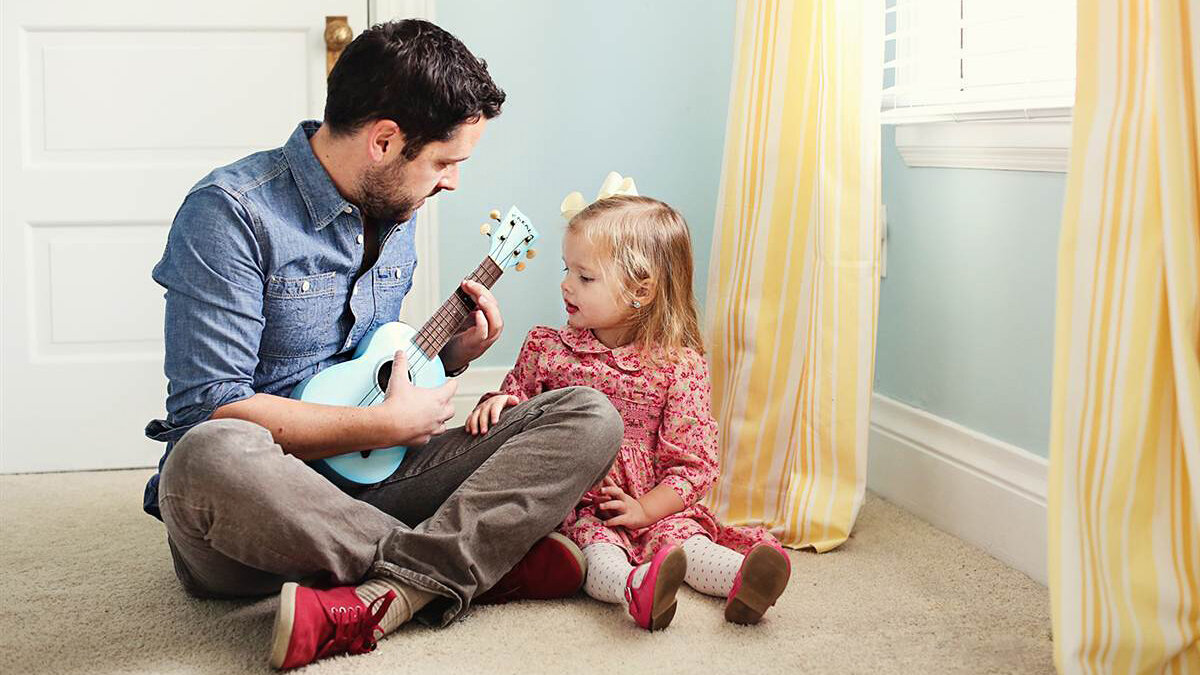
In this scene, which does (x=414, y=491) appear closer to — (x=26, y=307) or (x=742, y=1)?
(x=742, y=1)

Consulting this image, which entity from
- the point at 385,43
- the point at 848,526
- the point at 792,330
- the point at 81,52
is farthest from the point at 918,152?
the point at 81,52

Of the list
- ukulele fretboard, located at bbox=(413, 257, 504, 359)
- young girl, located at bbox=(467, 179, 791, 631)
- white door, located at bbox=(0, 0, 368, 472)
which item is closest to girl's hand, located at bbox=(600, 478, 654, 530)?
young girl, located at bbox=(467, 179, 791, 631)

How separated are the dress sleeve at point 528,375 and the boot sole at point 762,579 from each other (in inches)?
19.4

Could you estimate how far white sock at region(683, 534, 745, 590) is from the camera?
5.36 feet

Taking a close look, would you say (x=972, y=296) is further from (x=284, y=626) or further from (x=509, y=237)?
(x=284, y=626)

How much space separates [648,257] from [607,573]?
0.49m

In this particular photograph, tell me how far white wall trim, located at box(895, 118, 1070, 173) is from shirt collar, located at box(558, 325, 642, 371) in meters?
0.62

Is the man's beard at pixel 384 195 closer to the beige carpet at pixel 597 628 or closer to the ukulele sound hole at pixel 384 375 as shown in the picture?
the ukulele sound hole at pixel 384 375

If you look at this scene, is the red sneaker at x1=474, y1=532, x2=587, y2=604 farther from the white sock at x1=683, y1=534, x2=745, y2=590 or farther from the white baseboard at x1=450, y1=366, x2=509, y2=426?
the white baseboard at x1=450, y1=366, x2=509, y2=426

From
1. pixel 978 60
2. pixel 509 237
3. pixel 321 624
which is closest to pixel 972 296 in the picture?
pixel 978 60

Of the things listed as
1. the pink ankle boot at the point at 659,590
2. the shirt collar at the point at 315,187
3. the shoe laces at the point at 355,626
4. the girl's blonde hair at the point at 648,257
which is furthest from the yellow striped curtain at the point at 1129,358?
the shirt collar at the point at 315,187

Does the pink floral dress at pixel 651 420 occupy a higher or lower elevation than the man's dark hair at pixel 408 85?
lower

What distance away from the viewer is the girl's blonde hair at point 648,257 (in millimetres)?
1814

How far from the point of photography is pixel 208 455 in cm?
137
